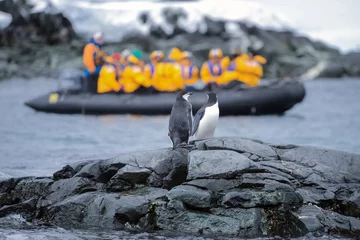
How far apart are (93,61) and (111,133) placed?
3379 millimetres

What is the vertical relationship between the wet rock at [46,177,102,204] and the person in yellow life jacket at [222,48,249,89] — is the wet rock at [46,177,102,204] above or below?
below

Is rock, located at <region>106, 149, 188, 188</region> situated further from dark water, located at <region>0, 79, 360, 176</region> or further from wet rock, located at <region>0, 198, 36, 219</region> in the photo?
dark water, located at <region>0, 79, 360, 176</region>

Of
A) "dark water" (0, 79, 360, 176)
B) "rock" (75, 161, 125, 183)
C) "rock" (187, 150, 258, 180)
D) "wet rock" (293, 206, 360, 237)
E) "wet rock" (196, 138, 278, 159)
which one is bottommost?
"dark water" (0, 79, 360, 176)

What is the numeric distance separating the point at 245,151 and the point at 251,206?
2.85 ft

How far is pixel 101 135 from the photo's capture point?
15.6 meters

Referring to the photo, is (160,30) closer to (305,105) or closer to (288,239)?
(305,105)

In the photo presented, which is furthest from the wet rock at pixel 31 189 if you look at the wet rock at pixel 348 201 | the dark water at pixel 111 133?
the wet rock at pixel 348 201

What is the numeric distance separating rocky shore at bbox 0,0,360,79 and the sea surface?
2625 cm

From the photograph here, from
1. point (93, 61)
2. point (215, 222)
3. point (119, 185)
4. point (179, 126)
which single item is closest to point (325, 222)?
point (215, 222)

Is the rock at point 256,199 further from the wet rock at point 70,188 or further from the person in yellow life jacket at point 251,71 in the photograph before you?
the person in yellow life jacket at point 251,71

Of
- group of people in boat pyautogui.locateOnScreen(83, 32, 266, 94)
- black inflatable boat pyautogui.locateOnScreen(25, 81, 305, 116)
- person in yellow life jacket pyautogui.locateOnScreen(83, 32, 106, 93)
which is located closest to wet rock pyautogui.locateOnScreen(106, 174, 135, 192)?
black inflatable boat pyautogui.locateOnScreen(25, 81, 305, 116)

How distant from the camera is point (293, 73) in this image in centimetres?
5091

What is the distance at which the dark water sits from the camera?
1185 centimetres

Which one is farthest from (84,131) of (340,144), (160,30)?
(160,30)
